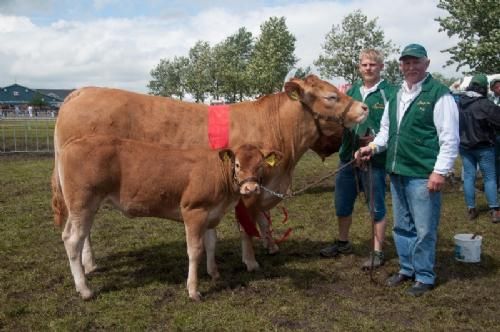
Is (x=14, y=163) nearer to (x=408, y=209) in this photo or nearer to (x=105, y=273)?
(x=105, y=273)

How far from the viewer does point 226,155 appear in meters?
4.98

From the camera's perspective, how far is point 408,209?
5590 millimetres

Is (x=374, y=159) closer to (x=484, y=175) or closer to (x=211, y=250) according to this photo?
(x=211, y=250)

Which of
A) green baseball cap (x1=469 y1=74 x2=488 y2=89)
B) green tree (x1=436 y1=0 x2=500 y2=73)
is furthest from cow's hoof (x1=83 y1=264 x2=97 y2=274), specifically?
green tree (x1=436 y1=0 x2=500 y2=73)

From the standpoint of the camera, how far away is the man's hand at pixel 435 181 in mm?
4848

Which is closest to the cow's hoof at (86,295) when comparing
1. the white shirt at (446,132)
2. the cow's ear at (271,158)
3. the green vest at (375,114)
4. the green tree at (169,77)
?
the cow's ear at (271,158)

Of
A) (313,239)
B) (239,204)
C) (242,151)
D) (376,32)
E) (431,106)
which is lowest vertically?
(313,239)

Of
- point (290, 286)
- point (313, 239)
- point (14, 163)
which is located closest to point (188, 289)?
point (290, 286)

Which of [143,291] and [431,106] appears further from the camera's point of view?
[143,291]

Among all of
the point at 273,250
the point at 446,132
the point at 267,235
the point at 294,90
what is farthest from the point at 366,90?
the point at 273,250

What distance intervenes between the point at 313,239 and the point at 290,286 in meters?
2.25

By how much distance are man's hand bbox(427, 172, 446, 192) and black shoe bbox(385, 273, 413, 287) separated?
1362 mm

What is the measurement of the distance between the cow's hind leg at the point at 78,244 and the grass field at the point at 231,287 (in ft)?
0.47

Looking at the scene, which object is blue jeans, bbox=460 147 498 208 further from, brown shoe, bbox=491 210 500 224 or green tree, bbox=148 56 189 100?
green tree, bbox=148 56 189 100
